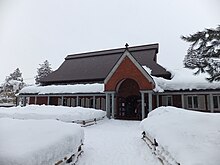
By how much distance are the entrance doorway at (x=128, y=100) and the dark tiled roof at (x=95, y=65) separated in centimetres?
328

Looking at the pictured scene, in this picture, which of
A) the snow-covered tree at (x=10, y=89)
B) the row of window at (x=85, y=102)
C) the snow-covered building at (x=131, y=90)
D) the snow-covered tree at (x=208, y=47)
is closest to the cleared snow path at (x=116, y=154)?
the snow-covered tree at (x=208, y=47)

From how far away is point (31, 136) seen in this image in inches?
165

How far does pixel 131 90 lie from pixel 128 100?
1.26 m

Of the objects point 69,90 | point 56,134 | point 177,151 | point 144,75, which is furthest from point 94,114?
point 177,151

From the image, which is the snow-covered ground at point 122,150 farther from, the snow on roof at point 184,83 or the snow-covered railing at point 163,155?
the snow on roof at point 184,83

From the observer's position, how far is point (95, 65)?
92.7 ft

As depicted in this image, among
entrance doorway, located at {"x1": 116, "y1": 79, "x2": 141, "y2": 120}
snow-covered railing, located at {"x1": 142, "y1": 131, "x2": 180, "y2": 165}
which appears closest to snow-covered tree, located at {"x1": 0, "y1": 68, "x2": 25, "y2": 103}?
entrance doorway, located at {"x1": 116, "y1": 79, "x2": 141, "y2": 120}

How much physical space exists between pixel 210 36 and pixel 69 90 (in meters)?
20.7

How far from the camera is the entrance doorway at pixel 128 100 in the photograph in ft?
68.3

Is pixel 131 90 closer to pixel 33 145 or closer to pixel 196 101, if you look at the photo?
pixel 196 101

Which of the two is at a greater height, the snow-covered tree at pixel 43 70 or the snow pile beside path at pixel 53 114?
the snow-covered tree at pixel 43 70

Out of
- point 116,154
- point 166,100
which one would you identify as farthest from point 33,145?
point 166,100

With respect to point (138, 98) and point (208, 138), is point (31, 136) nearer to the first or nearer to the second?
point (208, 138)

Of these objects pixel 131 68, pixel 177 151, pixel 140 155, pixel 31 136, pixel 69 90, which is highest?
pixel 131 68
